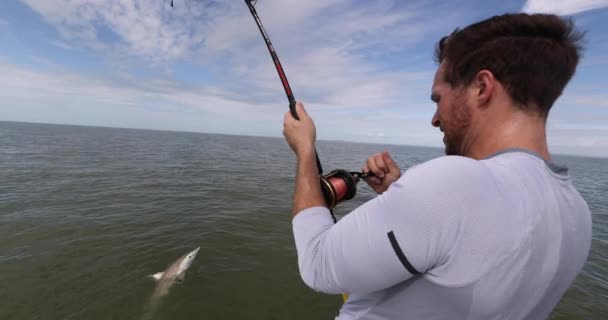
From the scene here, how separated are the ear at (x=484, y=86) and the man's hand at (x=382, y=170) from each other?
124 cm

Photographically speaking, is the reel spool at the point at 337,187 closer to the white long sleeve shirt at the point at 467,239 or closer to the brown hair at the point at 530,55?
the white long sleeve shirt at the point at 467,239

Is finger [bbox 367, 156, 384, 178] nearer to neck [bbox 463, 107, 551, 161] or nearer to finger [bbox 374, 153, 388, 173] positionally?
finger [bbox 374, 153, 388, 173]

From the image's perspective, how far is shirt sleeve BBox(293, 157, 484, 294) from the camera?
43.9 inches

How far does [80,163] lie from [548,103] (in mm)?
34111

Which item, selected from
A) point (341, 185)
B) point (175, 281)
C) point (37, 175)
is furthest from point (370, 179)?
point (37, 175)

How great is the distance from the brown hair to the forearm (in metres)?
1.20

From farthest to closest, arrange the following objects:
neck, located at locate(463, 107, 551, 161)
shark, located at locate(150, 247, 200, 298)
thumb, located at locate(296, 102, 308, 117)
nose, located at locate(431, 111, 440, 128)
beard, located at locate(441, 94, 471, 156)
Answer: shark, located at locate(150, 247, 200, 298) < thumb, located at locate(296, 102, 308, 117) < nose, located at locate(431, 111, 440, 128) < beard, located at locate(441, 94, 471, 156) < neck, located at locate(463, 107, 551, 161)

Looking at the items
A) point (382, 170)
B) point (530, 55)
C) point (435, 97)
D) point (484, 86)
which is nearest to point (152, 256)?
point (382, 170)

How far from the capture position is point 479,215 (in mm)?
1105

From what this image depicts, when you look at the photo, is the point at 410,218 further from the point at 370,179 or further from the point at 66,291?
the point at 66,291

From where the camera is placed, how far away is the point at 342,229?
1340mm

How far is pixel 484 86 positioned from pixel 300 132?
1.25 metres

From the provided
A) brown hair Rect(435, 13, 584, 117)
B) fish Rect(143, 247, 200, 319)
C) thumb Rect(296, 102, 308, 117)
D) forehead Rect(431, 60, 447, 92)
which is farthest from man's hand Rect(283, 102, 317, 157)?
fish Rect(143, 247, 200, 319)

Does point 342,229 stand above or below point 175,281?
above
